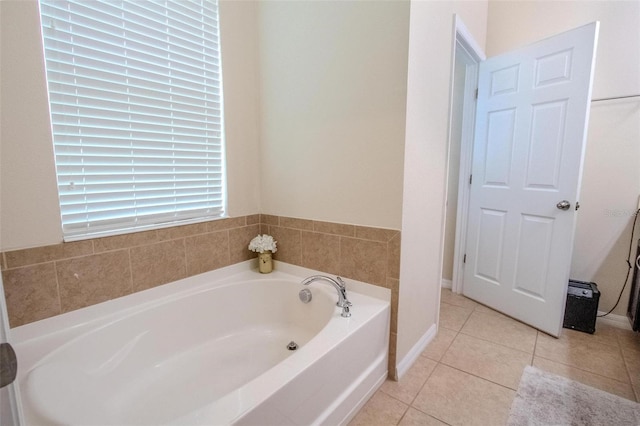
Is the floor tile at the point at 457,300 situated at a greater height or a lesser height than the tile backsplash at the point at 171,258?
lesser

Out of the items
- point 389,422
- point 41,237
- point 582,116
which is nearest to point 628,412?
point 389,422

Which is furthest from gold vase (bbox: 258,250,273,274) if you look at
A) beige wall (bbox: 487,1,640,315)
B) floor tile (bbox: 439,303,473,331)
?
beige wall (bbox: 487,1,640,315)

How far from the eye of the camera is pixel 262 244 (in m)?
1.97

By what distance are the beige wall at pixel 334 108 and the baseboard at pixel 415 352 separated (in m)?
0.82

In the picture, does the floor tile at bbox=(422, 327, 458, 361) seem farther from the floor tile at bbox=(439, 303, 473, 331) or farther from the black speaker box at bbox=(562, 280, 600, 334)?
the black speaker box at bbox=(562, 280, 600, 334)

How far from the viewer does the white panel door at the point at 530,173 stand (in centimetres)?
193

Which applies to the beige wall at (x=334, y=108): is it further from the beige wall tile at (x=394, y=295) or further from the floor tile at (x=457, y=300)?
the floor tile at (x=457, y=300)

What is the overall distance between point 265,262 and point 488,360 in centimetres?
155

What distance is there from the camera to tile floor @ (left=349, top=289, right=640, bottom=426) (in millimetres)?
1415

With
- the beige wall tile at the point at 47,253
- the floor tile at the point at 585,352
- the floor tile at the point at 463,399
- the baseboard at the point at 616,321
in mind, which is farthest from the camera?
the baseboard at the point at 616,321

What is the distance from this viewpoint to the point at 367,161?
5.11ft

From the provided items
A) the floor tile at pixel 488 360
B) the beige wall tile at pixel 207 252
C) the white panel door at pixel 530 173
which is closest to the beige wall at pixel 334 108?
the beige wall tile at pixel 207 252

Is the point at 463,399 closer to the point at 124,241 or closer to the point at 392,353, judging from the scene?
the point at 392,353

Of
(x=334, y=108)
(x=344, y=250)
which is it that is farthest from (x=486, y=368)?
(x=334, y=108)
